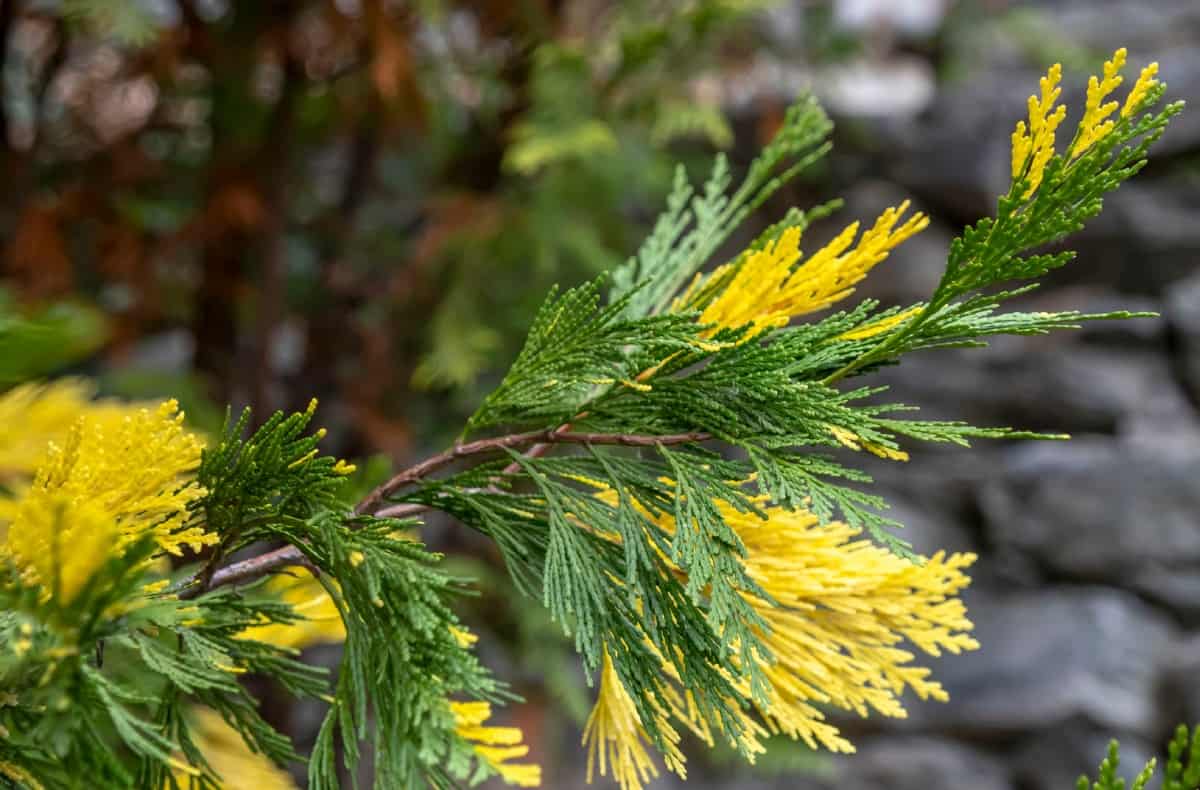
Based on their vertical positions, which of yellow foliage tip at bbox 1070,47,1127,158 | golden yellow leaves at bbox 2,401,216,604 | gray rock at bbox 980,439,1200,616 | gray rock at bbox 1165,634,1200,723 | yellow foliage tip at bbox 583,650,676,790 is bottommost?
yellow foliage tip at bbox 583,650,676,790

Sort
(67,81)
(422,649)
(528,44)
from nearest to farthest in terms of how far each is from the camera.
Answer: (422,649) → (528,44) → (67,81)

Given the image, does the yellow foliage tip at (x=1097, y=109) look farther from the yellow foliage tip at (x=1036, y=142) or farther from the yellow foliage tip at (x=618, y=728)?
the yellow foliage tip at (x=618, y=728)

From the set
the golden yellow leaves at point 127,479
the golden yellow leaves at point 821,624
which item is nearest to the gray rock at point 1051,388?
the golden yellow leaves at point 821,624

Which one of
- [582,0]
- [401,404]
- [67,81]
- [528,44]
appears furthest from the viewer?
[67,81]

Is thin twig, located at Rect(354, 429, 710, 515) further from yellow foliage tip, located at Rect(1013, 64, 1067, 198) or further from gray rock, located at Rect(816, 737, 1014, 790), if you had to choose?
gray rock, located at Rect(816, 737, 1014, 790)

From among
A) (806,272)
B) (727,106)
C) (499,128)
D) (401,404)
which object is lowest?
(806,272)

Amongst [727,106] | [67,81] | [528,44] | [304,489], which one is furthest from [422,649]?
[67,81]

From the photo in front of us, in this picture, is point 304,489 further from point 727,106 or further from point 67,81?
point 67,81

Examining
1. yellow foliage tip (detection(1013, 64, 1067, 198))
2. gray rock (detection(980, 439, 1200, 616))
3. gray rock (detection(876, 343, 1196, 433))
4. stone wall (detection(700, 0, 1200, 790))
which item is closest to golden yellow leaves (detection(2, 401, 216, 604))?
yellow foliage tip (detection(1013, 64, 1067, 198))

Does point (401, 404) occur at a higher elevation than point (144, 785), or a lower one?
higher
